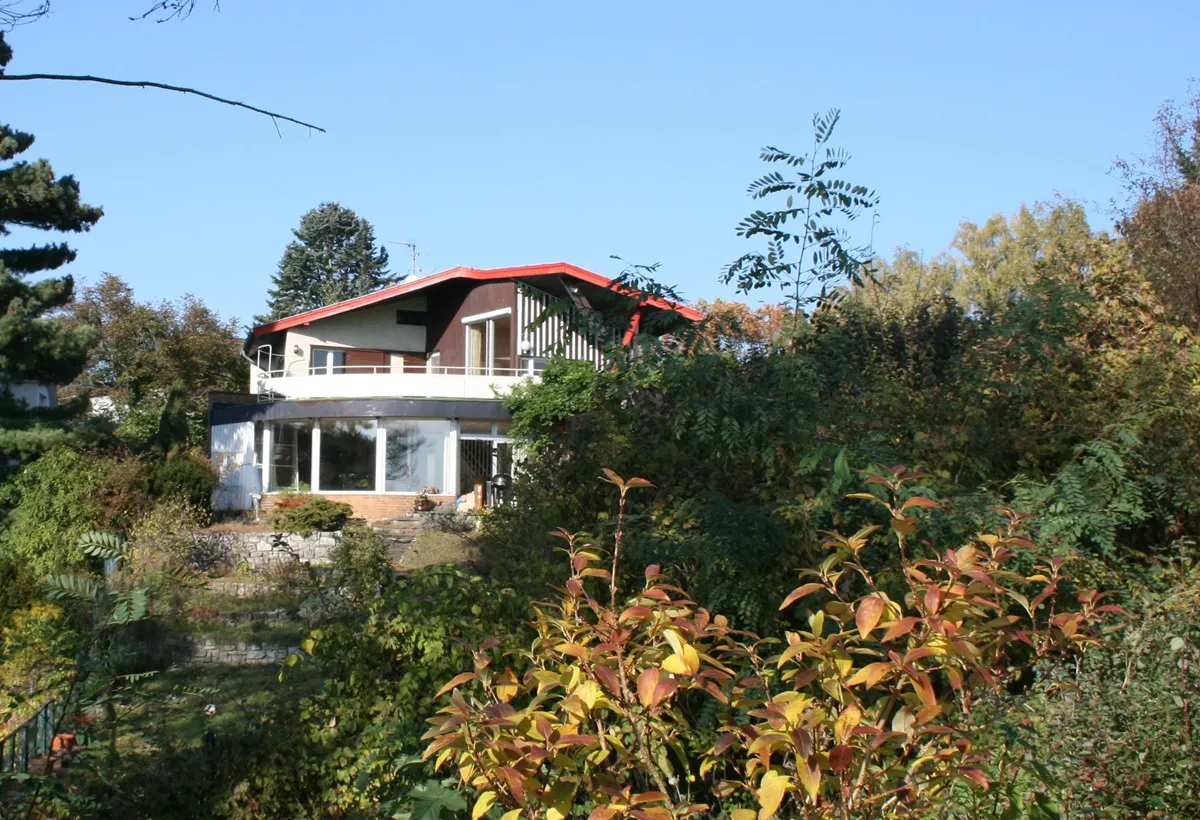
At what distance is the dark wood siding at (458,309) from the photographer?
101 feet

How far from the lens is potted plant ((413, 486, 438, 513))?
1122 inches

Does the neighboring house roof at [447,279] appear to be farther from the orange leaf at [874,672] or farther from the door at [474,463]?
the orange leaf at [874,672]

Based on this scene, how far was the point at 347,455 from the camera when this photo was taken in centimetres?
3041

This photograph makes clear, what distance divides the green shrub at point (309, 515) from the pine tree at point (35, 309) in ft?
16.8

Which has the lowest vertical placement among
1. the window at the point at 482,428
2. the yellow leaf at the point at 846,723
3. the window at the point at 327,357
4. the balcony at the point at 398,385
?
the yellow leaf at the point at 846,723

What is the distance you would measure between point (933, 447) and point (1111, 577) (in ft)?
3.74

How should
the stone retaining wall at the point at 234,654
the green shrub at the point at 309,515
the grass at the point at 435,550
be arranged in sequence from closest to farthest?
the stone retaining wall at the point at 234,654 → the grass at the point at 435,550 → the green shrub at the point at 309,515

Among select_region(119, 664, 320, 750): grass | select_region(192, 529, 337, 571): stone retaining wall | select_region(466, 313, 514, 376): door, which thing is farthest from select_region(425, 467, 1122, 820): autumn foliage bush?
select_region(466, 313, 514, 376): door

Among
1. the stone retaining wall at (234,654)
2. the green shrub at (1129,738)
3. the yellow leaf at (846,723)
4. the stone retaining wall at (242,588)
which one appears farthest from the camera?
the stone retaining wall at (242,588)

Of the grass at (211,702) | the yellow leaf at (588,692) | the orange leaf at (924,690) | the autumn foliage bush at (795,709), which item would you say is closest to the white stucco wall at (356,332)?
the grass at (211,702)

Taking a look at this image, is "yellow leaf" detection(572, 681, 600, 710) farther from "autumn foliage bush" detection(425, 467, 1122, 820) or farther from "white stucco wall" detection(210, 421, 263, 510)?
"white stucco wall" detection(210, 421, 263, 510)

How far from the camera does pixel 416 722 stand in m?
4.93

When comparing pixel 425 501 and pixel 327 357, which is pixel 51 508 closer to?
pixel 425 501

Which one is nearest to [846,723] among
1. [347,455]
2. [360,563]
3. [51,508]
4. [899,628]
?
[899,628]
